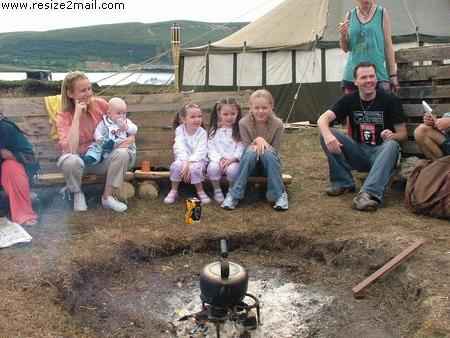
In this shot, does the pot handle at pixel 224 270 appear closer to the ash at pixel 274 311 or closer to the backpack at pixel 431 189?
the ash at pixel 274 311

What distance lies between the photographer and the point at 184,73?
15.5 metres

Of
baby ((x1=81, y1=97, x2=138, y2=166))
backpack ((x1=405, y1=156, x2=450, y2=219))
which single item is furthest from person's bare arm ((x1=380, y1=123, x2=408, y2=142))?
baby ((x1=81, y1=97, x2=138, y2=166))

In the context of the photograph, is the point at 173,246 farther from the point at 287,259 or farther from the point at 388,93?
the point at 388,93

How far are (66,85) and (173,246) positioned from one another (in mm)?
1913

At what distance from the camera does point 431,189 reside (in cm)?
474

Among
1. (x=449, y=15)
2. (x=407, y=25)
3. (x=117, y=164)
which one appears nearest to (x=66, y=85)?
(x=117, y=164)

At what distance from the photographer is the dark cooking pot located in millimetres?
3035

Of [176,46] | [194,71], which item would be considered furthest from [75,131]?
[176,46]

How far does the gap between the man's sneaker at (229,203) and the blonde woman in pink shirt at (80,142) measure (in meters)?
0.97

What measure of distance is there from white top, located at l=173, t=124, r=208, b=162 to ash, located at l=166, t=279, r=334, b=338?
1.77m

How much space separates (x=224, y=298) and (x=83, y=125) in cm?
286

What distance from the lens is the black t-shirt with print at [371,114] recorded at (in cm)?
523

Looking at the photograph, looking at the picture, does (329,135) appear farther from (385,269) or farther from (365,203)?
(385,269)

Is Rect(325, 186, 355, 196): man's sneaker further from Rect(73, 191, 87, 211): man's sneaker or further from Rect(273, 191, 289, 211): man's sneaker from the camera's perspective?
Rect(73, 191, 87, 211): man's sneaker
